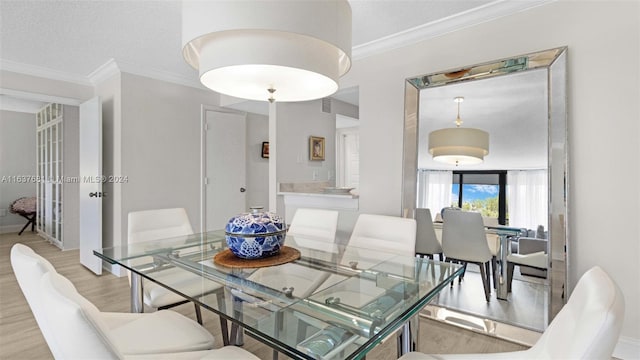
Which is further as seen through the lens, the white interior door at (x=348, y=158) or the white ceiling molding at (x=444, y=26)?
the white interior door at (x=348, y=158)

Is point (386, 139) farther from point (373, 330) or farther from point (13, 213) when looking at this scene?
point (13, 213)

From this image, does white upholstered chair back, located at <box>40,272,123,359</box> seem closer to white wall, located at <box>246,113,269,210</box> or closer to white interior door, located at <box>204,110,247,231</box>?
white interior door, located at <box>204,110,247,231</box>

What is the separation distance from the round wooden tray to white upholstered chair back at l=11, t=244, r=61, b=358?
2.43ft

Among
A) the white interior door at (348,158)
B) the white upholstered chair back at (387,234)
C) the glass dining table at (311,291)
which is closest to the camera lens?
the glass dining table at (311,291)

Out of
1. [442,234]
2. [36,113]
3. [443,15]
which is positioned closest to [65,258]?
[36,113]

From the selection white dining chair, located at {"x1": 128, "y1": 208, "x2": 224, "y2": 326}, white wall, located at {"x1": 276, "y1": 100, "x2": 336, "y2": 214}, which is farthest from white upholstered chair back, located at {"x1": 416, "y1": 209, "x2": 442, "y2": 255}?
white dining chair, located at {"x1": 128, "y1": 208, "x2": 224, "y2": 326}

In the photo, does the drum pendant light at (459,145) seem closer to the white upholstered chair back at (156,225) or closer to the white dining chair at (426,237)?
the white dining chair at (426,237)

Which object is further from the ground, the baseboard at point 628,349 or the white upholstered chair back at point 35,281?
the white upholstered chair back at point 35,281

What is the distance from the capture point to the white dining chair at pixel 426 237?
8.34ft

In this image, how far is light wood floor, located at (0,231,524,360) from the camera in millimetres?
1960

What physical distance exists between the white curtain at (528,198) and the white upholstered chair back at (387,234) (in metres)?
0.81

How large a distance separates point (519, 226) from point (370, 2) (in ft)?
6.11

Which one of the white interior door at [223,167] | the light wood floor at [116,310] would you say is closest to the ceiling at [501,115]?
the light wood floor at [116,310]

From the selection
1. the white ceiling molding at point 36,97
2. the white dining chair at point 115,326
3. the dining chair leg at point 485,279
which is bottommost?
the dining chair leg at point 485,279
